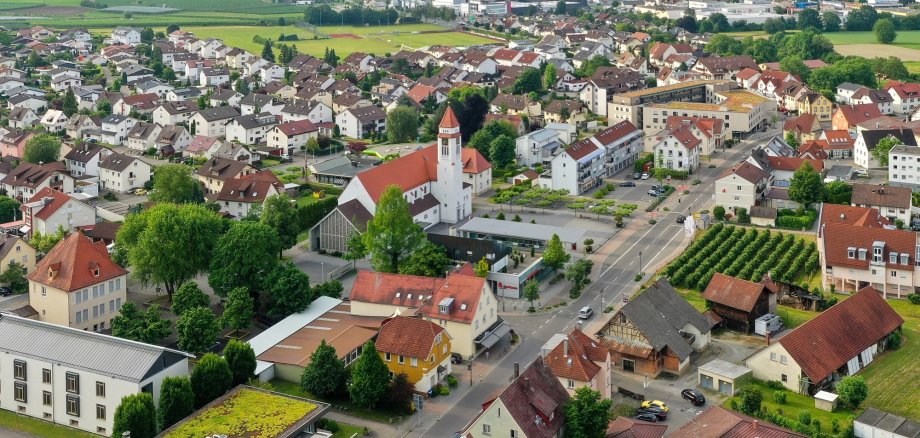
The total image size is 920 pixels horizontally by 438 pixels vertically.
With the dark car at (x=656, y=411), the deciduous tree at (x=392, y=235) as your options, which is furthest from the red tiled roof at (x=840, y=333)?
the deciduous tree at (x=392, y=235)

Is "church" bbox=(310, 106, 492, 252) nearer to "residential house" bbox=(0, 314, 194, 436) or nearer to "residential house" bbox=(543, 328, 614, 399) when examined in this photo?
"residential house" bbox=(0, 314, 194, 436)

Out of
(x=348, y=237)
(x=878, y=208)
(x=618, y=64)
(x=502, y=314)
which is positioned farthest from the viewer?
(x=618, y=64)

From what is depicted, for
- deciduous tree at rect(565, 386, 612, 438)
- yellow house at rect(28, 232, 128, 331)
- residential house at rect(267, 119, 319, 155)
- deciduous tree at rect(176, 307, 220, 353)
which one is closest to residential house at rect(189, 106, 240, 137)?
residential house at rect(267, 119, 319, 155)

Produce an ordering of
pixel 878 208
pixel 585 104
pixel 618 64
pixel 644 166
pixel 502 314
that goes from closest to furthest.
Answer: pixel 502 314 < pixel 878 208 < pixel 644 166 < pixel 585 104 < pixel 618 64

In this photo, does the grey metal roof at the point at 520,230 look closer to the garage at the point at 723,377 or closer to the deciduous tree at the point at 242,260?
the deciduous tree at the point at 242,260

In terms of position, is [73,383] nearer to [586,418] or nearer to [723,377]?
[586,418]

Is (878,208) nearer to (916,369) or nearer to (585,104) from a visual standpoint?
(916,369)

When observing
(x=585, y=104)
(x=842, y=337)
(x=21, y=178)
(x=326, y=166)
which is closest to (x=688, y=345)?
(x=842, y=337)
